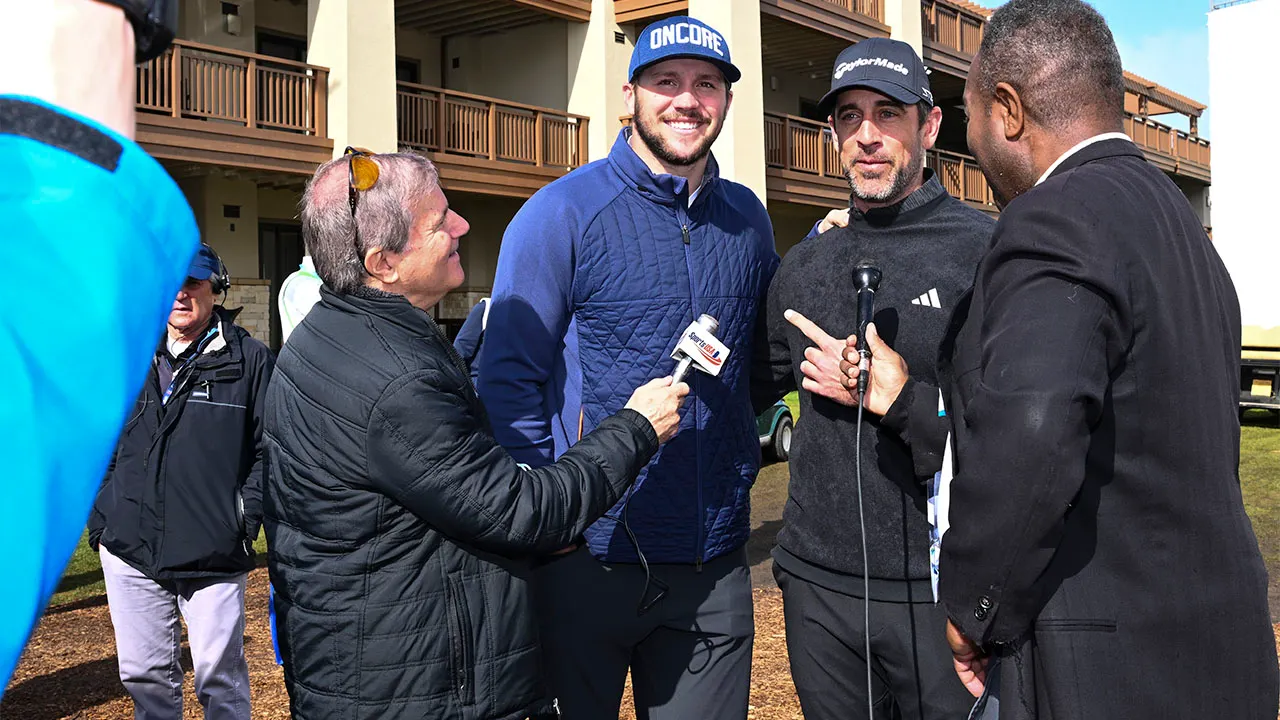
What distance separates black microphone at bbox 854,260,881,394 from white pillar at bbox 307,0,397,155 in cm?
1355

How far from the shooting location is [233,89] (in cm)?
1516

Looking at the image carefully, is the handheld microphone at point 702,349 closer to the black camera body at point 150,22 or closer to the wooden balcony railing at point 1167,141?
the black camera body at point 150,22

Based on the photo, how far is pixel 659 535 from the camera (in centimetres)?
343

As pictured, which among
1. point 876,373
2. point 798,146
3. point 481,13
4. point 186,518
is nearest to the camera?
point 876,373

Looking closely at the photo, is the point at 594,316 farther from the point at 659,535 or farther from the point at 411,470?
the point at 411,470

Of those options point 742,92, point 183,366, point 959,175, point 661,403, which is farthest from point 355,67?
point 959,175

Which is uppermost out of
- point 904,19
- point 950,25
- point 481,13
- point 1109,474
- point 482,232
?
point 950,25

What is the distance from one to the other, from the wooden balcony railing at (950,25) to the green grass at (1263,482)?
10280 mm

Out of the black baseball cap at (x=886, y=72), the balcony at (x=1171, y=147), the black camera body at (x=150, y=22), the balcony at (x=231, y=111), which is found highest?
the balcony at (x=1171, y=147)

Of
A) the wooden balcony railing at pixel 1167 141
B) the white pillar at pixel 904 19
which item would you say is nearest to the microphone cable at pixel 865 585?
the white pillar at pixel 904 19

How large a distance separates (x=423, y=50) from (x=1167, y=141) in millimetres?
26726

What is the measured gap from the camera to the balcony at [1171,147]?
1326 inches

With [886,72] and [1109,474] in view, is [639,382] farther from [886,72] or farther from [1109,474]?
[1109,474]

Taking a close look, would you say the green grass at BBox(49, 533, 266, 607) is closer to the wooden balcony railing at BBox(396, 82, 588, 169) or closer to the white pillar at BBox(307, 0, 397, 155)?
the white pillar at BBox(307, 0, 397, 155)
